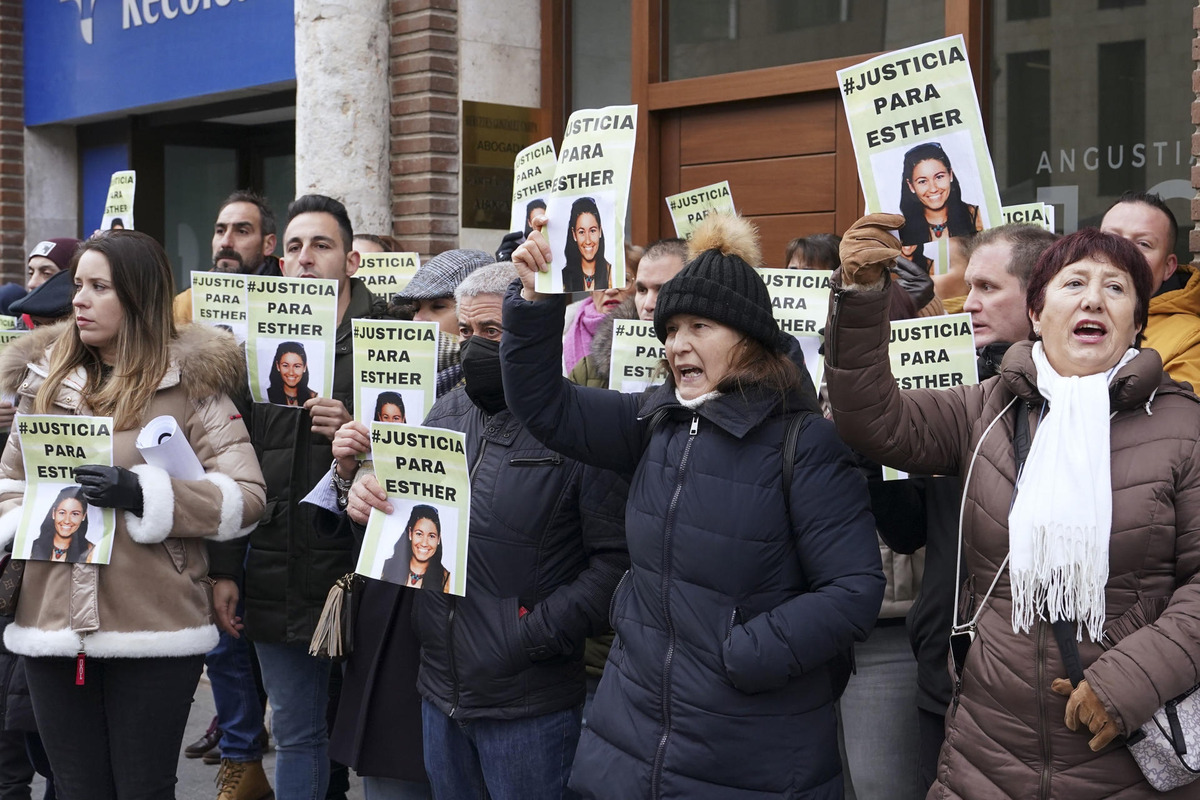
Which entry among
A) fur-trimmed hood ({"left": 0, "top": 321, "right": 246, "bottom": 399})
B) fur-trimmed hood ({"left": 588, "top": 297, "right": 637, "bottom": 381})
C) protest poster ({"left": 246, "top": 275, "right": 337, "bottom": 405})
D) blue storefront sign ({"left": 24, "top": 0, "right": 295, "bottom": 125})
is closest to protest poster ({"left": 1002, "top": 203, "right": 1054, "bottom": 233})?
fur-trimmed hood ({"left": 588, "top": 297, "right": 637, "bottom": 381})

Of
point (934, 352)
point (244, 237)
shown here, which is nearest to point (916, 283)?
point (934, 352)

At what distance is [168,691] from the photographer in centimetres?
374

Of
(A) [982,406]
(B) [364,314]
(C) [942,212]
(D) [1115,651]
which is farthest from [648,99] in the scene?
(D) [1115,651]

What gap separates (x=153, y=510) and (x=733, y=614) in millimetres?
1740

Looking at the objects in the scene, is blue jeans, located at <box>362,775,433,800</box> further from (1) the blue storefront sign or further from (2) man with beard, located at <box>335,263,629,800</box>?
(1) the blue storefront sign

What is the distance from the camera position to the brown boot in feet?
17.2

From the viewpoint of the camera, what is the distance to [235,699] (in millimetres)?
5395

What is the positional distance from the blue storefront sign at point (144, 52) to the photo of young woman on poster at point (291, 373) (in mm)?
4074

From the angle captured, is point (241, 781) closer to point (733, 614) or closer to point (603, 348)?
point (603, 348)

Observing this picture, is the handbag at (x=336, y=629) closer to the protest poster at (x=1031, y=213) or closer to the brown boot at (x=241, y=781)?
the brown boot at (x=241, y=781)

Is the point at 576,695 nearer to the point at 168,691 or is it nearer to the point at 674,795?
the point at 674,795

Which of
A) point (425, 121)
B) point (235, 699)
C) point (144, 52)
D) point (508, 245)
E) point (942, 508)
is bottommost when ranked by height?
point (235, 699)

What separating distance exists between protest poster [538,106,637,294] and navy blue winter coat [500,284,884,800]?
0.38 meters

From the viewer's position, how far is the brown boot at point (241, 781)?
523 cm
